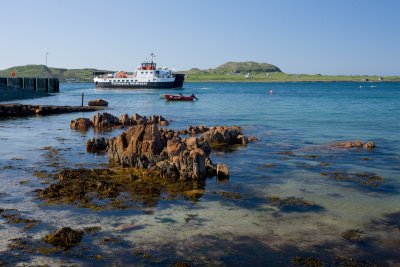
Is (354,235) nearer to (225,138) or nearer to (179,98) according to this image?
(225,138)

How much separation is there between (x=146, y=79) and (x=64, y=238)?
373ft

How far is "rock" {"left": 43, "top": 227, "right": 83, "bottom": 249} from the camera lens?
10.8 meters

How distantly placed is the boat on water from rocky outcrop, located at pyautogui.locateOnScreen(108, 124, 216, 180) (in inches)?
3948

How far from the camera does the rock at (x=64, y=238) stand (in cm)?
1084

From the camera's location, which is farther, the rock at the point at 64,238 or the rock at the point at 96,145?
the rock at the point at 96,145

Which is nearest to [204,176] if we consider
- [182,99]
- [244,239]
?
[244,239]

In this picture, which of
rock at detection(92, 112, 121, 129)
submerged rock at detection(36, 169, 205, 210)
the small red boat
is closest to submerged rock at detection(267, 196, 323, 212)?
submerged rock at detection(36, 169, 205, 210)

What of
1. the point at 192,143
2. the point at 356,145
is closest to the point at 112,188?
the point at 192,143

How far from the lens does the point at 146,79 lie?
12250 cm

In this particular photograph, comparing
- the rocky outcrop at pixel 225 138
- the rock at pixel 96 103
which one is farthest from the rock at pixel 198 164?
the rock at pixel 96 103

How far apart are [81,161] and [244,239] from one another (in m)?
12.6

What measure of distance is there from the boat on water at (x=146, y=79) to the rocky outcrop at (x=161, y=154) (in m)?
100

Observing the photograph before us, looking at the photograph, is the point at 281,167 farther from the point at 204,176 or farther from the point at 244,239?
the point at 244,239

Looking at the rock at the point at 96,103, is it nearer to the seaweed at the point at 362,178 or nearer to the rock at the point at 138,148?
the rock at the point at 138,148
